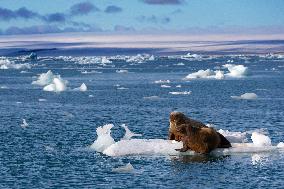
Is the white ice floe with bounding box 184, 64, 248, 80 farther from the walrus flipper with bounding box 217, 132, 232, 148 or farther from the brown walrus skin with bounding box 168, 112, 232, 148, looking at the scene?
the walrus flipper with bounding box 217, 132, 232, 148

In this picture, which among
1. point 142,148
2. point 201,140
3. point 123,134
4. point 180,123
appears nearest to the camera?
point 201,140

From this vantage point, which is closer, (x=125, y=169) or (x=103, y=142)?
(x=125, y=169)

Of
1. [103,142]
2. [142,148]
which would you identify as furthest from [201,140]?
[103,142]

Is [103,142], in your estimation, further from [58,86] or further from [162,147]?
[58,86]

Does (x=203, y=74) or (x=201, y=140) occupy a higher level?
(x=201, y=140)

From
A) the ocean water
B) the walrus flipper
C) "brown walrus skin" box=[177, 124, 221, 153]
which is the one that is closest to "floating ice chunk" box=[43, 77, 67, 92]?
the ocean water

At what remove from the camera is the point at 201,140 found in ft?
95.3

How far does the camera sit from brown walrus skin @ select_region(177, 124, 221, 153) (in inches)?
1140

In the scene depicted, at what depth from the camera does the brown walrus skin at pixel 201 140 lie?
28953 mm

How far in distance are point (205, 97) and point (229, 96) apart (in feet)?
9.57

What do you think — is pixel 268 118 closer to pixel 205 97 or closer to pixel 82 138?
pixel 82 138

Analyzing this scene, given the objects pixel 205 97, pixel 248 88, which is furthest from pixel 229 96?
pixel 248 88

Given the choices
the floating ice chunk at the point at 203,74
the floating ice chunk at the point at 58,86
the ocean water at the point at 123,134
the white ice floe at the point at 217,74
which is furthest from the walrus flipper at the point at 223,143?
the floating ice chunk at the point at 203,74

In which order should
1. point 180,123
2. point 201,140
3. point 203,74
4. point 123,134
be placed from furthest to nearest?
point 203,74 < point 123,134 < point 180,123 < point 201,140
